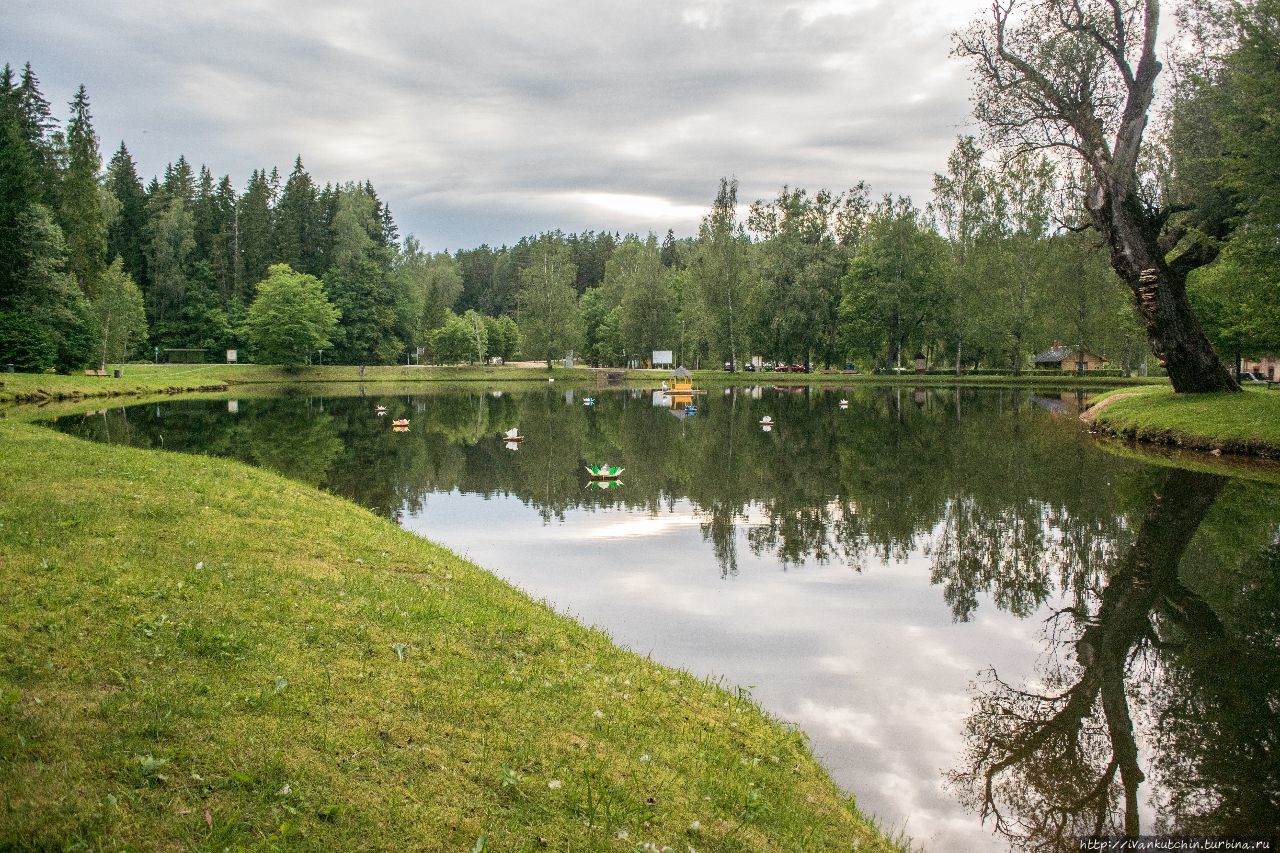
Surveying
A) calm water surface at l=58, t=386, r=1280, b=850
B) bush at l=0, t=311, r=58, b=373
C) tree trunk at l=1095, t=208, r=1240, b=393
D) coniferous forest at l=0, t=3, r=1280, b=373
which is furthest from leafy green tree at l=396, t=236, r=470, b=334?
tree trunk at l=1095, t=208, r=1240, b=393

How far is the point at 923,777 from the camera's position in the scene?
8.80 m

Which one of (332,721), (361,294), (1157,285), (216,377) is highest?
(361,294)

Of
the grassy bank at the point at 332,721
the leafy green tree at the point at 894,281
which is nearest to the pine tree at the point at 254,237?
the leafy green tree at the point at 894,281

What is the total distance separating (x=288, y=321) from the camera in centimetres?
9725

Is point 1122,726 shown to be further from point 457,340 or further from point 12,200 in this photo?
point 457,340

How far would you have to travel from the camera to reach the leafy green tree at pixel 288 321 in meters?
97.1

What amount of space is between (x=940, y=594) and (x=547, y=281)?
107036 millimetres

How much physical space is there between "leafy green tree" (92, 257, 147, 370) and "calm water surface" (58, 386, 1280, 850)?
1979 inches

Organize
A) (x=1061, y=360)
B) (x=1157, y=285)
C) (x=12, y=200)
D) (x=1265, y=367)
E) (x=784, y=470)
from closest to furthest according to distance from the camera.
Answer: (x=784, y=470) → (x=1157, y=285) → (x=12, y=200) → (x=1265, y=367) → (x=1061, y=360)

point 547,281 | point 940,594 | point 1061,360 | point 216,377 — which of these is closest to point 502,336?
point 547,281

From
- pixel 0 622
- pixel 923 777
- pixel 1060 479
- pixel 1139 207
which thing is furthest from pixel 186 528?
pixel 1139 207

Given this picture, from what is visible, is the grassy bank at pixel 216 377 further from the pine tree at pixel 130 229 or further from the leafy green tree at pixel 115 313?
the pine tree at pixel 130 229

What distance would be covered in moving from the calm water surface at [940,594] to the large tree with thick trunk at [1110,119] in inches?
302

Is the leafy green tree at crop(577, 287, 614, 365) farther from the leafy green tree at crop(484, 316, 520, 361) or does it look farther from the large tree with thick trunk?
the large tree with thick trunk
